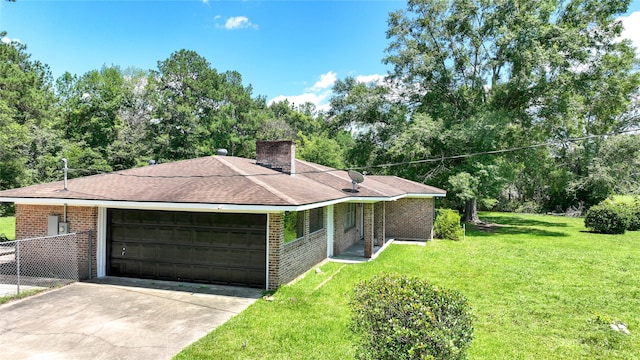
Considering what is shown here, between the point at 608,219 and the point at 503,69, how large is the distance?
1094 cm

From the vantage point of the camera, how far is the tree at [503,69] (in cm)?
2128

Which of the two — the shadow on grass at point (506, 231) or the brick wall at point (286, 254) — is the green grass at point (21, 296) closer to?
the brick wall at point (286, 254)

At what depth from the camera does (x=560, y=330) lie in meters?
6.71

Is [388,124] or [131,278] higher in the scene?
[388,124]

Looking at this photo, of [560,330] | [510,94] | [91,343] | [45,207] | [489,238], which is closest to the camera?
[91,343]

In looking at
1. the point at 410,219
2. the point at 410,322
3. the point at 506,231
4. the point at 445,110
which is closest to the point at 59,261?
the point at 410,322

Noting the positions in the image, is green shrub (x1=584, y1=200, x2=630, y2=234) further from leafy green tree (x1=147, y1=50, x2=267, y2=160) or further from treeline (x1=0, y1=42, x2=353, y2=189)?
leafy green tree (x1=147, y1=50, x2=267, y2=160)

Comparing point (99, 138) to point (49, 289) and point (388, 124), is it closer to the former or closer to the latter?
point (388, 124)

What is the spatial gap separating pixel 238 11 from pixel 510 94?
53.7ft

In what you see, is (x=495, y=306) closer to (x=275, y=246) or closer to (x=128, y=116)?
(x=275, y=246)

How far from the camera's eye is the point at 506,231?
22.4m

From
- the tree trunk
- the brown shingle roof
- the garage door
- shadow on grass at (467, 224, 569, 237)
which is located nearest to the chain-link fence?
the garage door

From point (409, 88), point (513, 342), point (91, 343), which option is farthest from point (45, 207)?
point (409, 88)

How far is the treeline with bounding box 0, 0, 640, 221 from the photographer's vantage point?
21656mm
